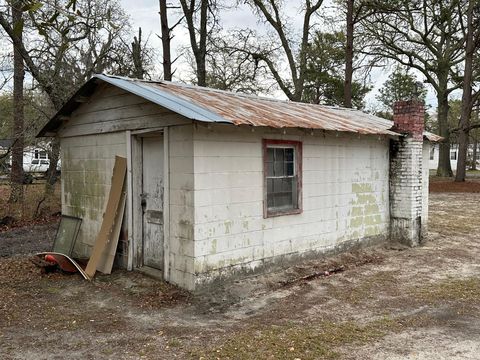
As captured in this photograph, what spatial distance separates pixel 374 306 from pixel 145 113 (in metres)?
4.39

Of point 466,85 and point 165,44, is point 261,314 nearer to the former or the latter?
point 165,44

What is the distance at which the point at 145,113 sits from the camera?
6.85 meters

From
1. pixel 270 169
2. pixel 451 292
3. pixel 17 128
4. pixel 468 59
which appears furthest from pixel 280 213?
pixel 468 59

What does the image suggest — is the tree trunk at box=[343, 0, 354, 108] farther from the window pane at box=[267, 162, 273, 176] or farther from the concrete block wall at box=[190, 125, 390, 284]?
the window pane at box=[267, 162, 273, 176]

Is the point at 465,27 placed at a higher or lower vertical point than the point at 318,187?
higher

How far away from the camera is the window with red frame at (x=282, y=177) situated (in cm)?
711

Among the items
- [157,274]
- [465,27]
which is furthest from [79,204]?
[465,27]

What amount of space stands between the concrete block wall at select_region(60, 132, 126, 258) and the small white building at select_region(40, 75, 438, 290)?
0.02 metres

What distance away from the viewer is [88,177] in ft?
26.9

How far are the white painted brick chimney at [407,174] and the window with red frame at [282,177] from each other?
3134 millimetres

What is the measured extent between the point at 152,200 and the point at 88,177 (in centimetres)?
185

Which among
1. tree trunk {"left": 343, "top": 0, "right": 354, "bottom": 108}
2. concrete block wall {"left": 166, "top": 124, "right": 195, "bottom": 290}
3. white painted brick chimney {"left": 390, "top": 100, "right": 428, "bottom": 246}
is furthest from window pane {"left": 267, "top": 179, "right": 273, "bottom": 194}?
tree trunk {"left": 343, "top": 0, "right": 354, "bottom": 108}

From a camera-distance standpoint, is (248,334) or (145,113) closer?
(248,334)

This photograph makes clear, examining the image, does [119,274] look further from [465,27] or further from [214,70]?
[465,27]
